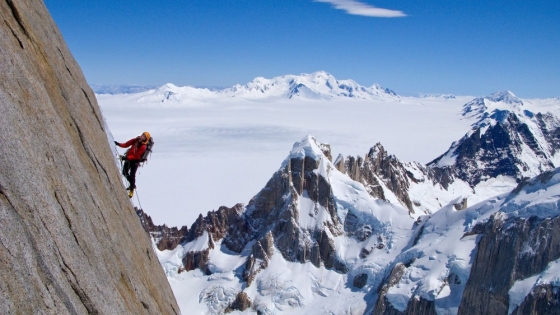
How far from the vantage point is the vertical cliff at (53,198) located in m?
8.33

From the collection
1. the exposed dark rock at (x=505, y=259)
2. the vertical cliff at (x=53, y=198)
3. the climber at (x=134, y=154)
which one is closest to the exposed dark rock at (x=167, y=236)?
the exposed dark rock at (x=505, y=259)

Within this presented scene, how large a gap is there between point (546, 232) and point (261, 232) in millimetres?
58144

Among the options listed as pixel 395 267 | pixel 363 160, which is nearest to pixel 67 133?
pixel 395 267

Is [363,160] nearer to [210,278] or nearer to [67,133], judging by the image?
[210,278]

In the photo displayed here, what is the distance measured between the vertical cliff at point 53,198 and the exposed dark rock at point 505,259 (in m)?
59.0

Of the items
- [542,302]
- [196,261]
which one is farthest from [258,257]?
[542,302]

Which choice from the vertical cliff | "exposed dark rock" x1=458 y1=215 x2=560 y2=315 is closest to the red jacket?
the vertical cliff

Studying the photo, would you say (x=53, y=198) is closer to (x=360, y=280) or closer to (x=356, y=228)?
(x=360, y=280)

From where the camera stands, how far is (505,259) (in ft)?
208

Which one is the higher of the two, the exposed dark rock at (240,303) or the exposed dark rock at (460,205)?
the exposed dark rock at (460,205)

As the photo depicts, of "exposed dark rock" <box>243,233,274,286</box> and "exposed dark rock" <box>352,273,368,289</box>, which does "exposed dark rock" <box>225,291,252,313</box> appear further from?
"exposed dark rock" <box>352,273,368,289</box>

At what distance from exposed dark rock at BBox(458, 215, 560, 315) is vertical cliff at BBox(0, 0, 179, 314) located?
59.0m

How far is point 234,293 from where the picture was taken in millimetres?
88875

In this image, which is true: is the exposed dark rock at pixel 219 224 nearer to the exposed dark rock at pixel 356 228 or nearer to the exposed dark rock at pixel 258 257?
the exposed dark rock at pixel 258 257
